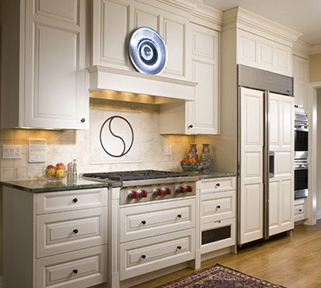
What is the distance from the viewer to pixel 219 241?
391 centimetres

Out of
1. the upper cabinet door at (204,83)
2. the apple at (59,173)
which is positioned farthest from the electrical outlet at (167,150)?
the apple at (59,173)

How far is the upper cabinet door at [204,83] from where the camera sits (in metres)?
4.01

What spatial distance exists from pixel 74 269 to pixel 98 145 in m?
1.26

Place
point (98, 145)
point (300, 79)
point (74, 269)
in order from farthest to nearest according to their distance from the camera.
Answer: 1. point (300, 79)
2. point (98, 145)
3. point (74, 269)

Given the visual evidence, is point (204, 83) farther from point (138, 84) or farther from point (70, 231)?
point (70, 231)

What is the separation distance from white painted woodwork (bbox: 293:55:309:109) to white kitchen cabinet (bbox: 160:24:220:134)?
5.75 ft

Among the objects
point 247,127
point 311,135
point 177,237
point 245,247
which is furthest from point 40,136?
point 311,135

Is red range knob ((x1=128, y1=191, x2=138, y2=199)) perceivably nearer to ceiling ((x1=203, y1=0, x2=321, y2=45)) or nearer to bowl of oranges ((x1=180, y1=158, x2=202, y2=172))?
bowl of oranges ((x1=180, y1=158, x2=202, y2=172))

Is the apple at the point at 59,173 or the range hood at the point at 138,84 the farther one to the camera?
the range hood at the point at 138,84

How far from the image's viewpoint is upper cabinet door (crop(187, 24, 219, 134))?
4.01m

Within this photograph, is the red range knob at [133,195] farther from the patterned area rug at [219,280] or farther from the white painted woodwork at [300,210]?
the white painted woodwork at [300,210]

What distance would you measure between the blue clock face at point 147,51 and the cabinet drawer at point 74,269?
1.65m

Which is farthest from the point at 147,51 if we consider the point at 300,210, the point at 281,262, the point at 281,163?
the point at 300,210

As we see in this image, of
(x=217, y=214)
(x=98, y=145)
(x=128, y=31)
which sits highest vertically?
(x=128, y=31)
